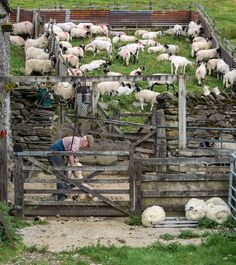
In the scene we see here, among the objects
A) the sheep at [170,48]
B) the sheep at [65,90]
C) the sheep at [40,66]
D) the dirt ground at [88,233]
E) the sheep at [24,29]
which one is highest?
the sheep at [24,29]

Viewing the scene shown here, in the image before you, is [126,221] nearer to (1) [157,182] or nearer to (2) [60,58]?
(1) [157,182]

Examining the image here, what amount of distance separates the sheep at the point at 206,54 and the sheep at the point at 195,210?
69.8 ft

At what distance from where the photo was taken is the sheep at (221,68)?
30.3 meters

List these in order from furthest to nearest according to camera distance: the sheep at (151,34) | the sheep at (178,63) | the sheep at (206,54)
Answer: the sheep at (151,34) → the sheep at (206,54) → the sheep at (178,63)

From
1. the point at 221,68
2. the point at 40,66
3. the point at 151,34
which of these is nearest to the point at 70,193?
the point at 40,66

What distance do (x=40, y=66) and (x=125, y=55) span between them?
6023mm

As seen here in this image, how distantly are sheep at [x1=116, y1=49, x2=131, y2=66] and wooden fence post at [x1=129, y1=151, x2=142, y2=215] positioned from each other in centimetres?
1968

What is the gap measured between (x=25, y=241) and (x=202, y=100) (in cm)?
1092

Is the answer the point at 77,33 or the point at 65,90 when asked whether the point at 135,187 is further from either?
the point at 77,33

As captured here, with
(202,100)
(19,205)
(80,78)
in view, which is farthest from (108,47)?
(19,205)

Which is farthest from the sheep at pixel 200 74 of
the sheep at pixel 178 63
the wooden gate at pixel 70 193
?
the wooden gate at pixel 70 193

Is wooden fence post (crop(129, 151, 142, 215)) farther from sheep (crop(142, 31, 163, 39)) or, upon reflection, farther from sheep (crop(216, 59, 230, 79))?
sheep (crop(142, 31, 163, 39))

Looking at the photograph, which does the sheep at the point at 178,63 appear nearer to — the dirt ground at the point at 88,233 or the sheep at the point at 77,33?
the sheep at the point at 77,33

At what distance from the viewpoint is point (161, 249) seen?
37.1 ft
